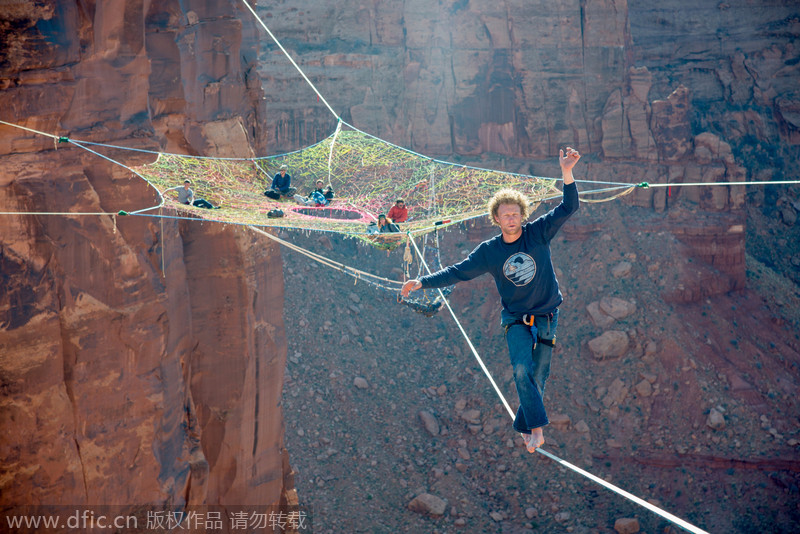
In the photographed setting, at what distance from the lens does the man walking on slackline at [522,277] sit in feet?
26.8

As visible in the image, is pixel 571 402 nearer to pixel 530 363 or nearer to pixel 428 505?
pixel 428 505

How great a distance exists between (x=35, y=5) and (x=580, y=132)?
86.8 feet

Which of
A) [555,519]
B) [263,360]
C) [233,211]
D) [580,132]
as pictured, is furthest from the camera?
[580,132]

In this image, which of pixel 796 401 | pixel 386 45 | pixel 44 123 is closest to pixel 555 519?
pixel 796 401

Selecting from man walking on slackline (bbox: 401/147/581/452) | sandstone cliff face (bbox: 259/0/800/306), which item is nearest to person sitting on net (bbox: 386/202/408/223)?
man walking on slackline (bbox: 401/147/581/452)

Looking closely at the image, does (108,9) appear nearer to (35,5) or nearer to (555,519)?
(35,5)

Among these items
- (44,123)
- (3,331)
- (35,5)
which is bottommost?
(3,331)

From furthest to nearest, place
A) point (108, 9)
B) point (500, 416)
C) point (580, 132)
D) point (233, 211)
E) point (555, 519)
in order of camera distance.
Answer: point (580, 132) → point (500, 416) → point (555, 519) → point (233, 211) → point (108, 9)

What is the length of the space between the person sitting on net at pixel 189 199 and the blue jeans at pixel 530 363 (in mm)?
6518

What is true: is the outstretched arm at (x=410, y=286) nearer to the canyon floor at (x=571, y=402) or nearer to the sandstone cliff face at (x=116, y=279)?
the sandstone cliff face at (x=116, y=279)

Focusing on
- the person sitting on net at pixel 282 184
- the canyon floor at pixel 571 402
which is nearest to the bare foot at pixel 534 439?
the person sitting on net at pixel 282 184

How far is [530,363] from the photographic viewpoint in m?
8.05

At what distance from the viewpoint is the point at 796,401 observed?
26.3 metres

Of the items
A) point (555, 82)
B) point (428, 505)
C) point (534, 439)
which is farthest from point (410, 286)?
point (555, 82)
